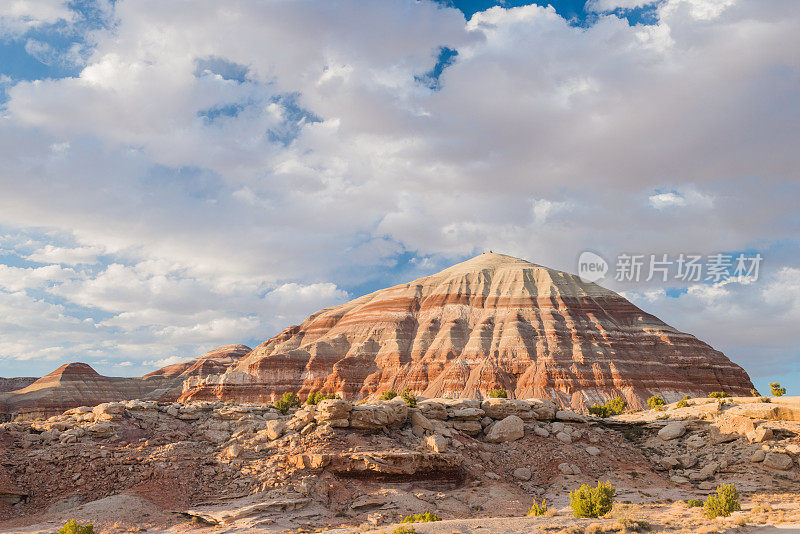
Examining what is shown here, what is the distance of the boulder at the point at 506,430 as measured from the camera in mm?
35688

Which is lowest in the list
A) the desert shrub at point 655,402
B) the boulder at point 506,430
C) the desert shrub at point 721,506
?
the desert shrub at point 721,506

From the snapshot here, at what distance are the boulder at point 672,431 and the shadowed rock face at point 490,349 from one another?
61.1 m

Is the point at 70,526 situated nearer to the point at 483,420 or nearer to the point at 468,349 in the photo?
the point at 483,420

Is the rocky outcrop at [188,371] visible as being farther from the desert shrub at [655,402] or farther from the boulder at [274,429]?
the boulder at [274,429]

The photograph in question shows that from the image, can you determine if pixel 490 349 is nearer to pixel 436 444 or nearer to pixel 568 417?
pixel 568 417

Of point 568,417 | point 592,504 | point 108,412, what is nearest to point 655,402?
point 568,417

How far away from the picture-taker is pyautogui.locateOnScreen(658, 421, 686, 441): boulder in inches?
1496

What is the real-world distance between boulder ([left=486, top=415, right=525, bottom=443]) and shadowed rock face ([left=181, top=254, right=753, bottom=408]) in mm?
65770

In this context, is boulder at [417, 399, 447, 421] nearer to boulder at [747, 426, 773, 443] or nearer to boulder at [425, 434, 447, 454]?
boulder at [425, 434, 447, 454]

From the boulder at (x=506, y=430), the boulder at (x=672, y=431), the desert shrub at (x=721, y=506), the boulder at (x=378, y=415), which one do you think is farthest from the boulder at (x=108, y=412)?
the boulder at (x=672, y=431)

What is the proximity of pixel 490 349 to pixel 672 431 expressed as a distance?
7613 cm

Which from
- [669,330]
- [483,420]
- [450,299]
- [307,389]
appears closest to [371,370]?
[307,389]

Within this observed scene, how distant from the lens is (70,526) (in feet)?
66.6

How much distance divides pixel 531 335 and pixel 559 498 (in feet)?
292
